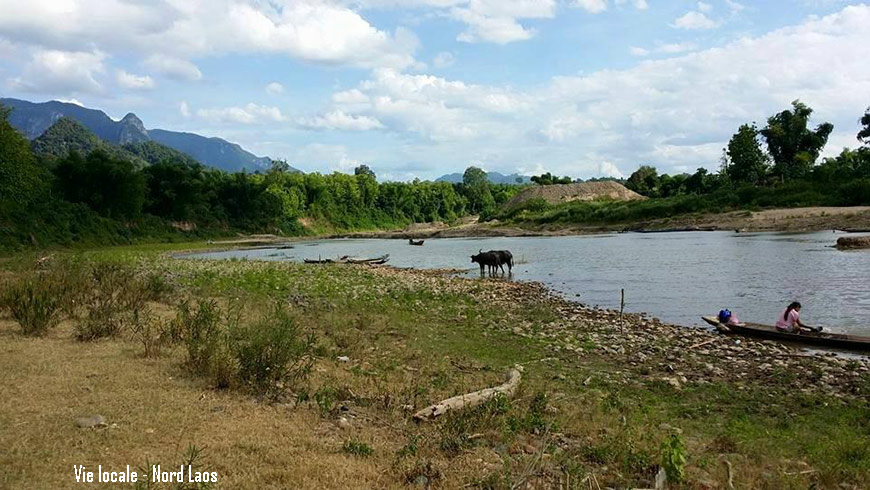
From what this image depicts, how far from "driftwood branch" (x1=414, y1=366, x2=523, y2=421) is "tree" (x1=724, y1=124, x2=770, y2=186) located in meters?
102

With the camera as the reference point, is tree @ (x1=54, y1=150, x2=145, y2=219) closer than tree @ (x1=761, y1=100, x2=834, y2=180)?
Yes

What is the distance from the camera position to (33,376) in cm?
880

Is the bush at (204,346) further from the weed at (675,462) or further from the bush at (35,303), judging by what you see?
the weed at (675,462)

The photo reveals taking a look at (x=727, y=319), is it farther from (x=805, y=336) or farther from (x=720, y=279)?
(x=720, y=279)

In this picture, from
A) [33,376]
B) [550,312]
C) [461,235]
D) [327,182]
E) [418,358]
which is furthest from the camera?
[327,182]

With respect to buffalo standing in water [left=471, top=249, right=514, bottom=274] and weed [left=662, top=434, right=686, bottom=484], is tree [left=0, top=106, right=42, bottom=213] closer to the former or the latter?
buffalo standing in water [left=471, top=249, right=514, bottom=274]

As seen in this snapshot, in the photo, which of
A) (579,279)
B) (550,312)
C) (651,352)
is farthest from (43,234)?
(651,352)

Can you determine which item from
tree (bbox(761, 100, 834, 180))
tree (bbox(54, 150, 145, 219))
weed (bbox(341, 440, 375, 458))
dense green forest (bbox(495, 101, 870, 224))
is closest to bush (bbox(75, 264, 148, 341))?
weed (bbox(341, 440, 375, 458))

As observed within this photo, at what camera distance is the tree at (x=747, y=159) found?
3910 inches

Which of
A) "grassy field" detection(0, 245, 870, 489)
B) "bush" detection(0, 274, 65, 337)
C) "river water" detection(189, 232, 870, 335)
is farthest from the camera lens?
"river water" detection(189, 232, 870, 335)

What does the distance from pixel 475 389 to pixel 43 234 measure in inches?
2566

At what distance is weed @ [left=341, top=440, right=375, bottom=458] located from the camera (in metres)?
6.94

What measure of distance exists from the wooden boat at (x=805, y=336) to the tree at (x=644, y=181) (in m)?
121

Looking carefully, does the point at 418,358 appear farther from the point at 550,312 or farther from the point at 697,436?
the point at 550,312
